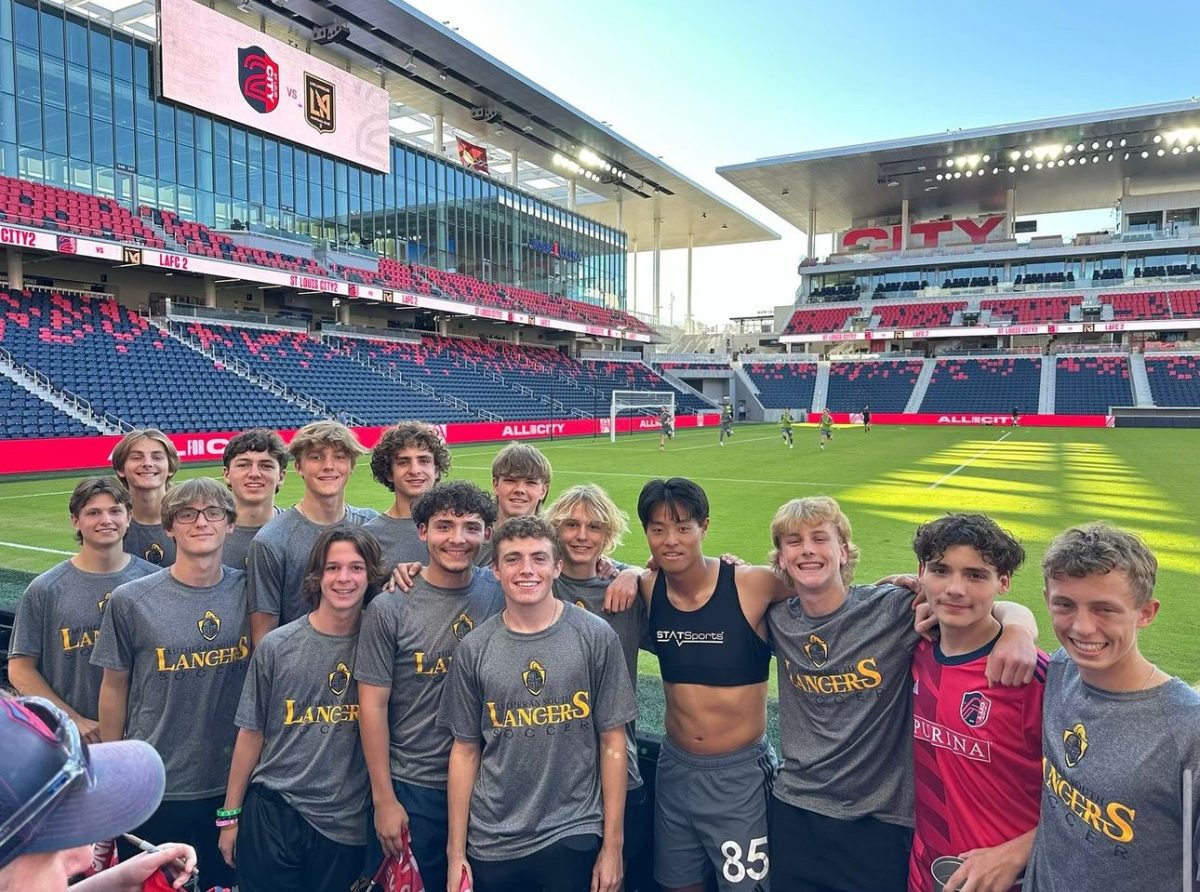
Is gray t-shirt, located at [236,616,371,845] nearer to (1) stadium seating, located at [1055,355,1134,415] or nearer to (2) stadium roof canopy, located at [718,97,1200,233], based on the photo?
(1) stadium seating, located at [1055,355,1134,415]

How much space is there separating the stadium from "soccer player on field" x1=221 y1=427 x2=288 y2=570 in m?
2.66

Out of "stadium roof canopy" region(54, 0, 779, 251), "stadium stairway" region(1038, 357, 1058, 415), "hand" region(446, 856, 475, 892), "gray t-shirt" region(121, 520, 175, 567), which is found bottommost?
"hand" region(446, 856, 475, 892)

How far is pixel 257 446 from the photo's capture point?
14.3 ft

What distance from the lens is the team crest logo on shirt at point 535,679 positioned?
2760 mm

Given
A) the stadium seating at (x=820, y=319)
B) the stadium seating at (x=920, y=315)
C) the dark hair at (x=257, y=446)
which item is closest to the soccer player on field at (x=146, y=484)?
the dark hair at (x=257, y=446)

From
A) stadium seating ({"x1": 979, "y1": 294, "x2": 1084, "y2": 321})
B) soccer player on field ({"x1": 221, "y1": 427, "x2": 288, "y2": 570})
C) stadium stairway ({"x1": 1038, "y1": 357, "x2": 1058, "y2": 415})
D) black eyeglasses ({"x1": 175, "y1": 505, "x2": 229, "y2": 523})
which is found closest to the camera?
black eyeglasses ({"x1": 175, "y1": 505, "x2": 229, "y2": 523})

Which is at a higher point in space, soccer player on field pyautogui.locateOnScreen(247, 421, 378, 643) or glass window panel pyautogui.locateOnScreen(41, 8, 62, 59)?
glass window panel pyautogui.locateOnScreen(41, 8, 62, 59)

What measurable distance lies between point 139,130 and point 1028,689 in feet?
128

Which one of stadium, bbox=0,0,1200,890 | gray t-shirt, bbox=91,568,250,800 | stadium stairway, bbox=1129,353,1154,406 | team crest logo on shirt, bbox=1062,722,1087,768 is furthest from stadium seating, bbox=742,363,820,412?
team crest logo on shirt, bbox=1062,722,1087,768

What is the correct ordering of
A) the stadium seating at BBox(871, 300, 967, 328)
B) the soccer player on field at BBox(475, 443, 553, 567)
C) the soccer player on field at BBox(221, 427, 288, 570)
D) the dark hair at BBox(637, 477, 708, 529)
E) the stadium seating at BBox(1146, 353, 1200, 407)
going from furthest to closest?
the stadium seating at BBox(871, 300, 967, 328)
the stadium seating at BBox(1146, 353, 1200, 407)
the soccer player on field at BBox(221, 427, 288, 570)
the soccer player on field at BBox(475, 443, 553, 567)
the dark hair at BBox(637, 477, 708, 529)

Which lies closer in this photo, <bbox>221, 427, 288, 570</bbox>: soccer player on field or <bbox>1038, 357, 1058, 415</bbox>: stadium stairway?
<bbox>221, 427, 288, 570</bbox>: soccer player on field

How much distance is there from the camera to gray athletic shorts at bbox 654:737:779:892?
2.99m

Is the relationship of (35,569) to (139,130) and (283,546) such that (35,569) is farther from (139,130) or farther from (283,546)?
(139,130)

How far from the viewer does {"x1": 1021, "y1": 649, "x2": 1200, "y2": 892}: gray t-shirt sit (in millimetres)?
1917
